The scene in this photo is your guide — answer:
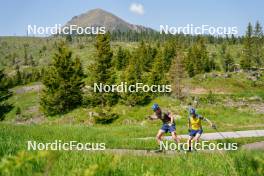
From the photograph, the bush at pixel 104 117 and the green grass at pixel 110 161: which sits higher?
the green grass at pixel 110 161

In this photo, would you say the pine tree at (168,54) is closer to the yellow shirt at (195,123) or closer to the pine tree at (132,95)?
the pine tree at (132,95)

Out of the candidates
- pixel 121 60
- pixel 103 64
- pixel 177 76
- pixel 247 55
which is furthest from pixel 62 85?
pixel 247 55

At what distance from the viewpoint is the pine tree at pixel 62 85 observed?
53500mm

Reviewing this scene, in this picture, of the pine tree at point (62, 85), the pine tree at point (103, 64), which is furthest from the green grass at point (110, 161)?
the pine tree at point (62, 85)

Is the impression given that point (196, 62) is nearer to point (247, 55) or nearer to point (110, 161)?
point (247, 55)

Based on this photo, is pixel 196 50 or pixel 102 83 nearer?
pixel 102 83

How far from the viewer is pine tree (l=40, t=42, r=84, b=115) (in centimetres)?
5350

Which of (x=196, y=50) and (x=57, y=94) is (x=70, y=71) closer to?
(x=57, y=94)

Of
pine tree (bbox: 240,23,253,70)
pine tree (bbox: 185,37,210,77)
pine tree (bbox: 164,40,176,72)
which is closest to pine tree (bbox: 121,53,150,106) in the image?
pine tree (bbox: 185,37,210,77)

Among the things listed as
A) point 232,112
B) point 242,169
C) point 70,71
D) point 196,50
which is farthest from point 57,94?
point 196,50

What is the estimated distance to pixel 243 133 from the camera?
24.1 m

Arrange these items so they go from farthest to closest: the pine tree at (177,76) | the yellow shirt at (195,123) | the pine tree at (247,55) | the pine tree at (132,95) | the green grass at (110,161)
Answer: the pine tree at (247,55) < the pine tree at (177,76) < the pine tree at (132,95) < the yellow shirt at (195,123) < the green grass at (110,161)

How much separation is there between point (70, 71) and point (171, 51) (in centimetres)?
5264

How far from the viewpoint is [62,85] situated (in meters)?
53.5
